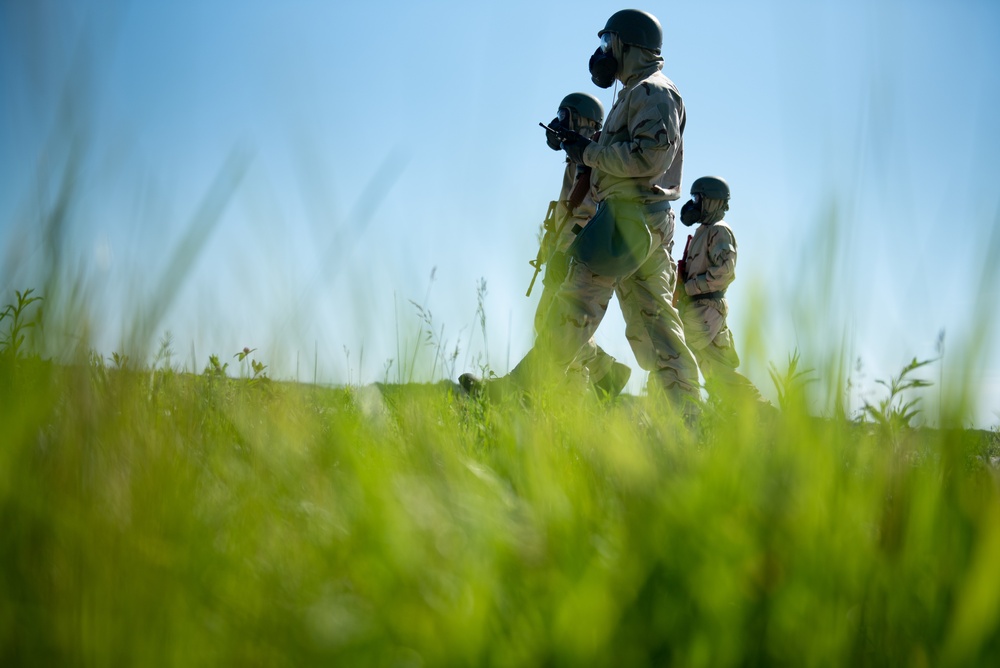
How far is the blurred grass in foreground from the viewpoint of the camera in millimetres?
638

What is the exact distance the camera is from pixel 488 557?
0.73m

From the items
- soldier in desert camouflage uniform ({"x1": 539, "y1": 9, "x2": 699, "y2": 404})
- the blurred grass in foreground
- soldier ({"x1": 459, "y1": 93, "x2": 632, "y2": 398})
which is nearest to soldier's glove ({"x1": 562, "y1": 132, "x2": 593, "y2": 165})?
soldier in desert camouflage uniform ({"x1": 539, "y1": 9, "x2": 699, "y2": 404})

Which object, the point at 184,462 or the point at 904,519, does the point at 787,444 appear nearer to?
the point at 904,519

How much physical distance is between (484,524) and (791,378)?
0.40m

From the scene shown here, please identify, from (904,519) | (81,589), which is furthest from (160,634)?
(904,519)

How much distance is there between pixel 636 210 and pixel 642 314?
2.09ft

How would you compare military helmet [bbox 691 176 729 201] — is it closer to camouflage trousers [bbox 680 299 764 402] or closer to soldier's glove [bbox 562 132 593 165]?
camouflage trousers [bbox 680 299 764 402]

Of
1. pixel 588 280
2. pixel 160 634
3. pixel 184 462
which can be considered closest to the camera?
pixel 160 634

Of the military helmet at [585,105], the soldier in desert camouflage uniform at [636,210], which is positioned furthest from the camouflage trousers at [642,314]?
the military helmet at [585,105]

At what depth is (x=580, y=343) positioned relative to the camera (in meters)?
4.07

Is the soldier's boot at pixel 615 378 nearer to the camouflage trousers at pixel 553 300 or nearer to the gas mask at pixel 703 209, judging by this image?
the camouflage trousers at pixel 553 300

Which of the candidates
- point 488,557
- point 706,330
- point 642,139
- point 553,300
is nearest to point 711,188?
point 706,330

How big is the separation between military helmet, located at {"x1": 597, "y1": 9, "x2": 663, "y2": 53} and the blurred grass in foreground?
3598 millimetres

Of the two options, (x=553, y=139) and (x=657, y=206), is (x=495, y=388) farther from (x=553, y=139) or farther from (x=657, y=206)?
(x=553, y=139)
